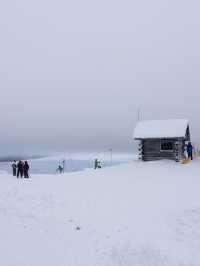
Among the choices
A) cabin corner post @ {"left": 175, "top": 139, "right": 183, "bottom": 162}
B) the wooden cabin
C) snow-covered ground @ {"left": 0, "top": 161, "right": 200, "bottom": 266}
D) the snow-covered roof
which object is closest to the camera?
snow-covered ground @ {"left": 0, "top": 161, "right": 200, "bottom": 266}

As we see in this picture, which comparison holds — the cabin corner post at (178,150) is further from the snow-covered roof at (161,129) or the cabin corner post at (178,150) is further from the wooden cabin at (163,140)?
the snow-covered roof at (161,129)

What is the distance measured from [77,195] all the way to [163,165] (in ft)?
57.1

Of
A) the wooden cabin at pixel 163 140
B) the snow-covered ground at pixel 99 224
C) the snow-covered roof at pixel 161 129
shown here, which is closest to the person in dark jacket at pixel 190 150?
the wooden cabin at pixel 163 140

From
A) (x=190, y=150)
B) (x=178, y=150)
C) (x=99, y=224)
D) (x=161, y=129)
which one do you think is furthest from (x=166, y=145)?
(x=99, y=224)

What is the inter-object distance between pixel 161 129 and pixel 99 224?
26.8 meters

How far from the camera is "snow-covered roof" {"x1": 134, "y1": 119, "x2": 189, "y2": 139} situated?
44938mm

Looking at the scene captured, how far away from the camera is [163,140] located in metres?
45.7

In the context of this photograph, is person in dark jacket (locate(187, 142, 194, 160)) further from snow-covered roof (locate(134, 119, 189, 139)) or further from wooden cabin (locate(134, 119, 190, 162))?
snow-covered roof (locate(134, 119, 189, 139))

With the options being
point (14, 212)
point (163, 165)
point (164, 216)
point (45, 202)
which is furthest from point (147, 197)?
point (163, 165)

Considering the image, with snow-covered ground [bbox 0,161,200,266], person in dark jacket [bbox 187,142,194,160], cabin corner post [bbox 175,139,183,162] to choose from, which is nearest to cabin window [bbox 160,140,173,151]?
cabin corner post [bbox 175,139,183,162]

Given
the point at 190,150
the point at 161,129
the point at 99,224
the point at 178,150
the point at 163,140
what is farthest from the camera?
the point at 161,129

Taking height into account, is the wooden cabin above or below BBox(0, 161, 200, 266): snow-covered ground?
above

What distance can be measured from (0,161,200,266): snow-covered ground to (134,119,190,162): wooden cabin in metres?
14.5

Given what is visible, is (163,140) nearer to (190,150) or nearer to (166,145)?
(166,145)
